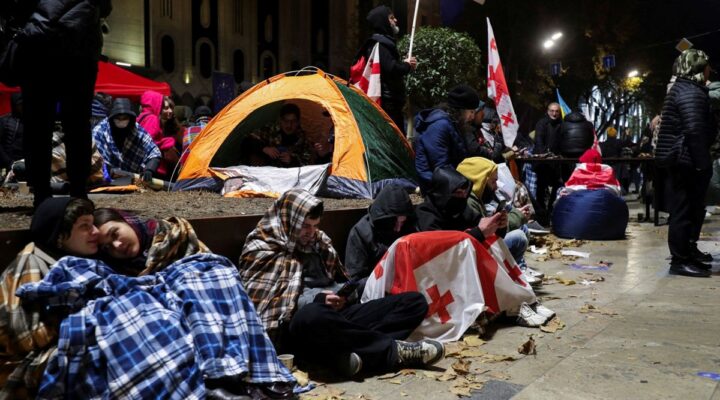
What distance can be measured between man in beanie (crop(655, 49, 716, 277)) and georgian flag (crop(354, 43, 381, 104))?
10.4 feet

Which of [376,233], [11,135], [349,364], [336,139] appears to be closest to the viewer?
[349,364]

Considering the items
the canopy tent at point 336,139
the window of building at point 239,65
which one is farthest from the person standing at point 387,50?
the window of building at point 239,65

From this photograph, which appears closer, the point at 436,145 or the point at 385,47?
the point at 436,145

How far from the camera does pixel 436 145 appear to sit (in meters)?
6.26

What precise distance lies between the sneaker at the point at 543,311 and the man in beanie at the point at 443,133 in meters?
1.56

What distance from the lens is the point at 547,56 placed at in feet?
78.1

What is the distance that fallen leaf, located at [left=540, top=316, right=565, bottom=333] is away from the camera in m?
4.77

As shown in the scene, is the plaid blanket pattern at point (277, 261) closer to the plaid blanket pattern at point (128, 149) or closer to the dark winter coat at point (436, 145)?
the dark winter coat at point (436, 145)

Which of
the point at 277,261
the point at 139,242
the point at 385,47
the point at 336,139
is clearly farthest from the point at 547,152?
the point at 139,242

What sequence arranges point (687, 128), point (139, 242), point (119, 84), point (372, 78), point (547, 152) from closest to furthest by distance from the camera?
point (139, 242)
point (687, 128)
point (372, 78)
point (547, 152)
point (119, 84)

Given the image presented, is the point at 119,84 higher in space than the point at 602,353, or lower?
higher

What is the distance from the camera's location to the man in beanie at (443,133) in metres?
6.27

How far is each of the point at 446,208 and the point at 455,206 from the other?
2.9 inches

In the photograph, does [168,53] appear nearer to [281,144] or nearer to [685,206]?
[281,144]
